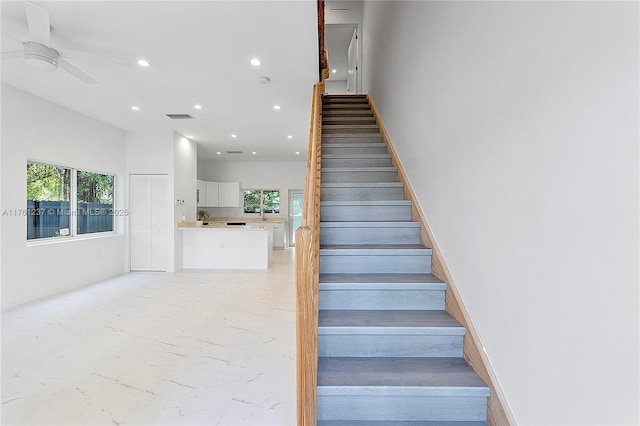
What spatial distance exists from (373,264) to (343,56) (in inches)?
298

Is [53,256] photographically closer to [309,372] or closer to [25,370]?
[25,370]

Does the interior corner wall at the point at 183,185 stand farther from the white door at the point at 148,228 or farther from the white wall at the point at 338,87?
the white wall at the point at 338,87

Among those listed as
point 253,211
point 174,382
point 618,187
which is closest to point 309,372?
point 618,187

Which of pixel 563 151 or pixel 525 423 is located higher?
pixel 563 151

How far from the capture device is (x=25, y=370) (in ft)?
7.80

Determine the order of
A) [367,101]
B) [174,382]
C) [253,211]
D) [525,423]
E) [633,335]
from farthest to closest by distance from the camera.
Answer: [253,211] < [367,101] < [174,382] < [525,423] < [633,335]

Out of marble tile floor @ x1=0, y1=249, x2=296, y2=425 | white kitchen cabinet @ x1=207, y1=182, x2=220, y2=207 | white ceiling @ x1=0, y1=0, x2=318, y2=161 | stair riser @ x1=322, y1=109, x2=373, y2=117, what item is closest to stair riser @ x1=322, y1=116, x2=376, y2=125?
stair riser @ x1=322, y1=109, x2=373, y2=117

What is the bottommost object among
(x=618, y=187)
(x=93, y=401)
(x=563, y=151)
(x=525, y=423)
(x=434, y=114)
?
(x=93, y=401)

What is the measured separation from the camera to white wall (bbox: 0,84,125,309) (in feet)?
12.5

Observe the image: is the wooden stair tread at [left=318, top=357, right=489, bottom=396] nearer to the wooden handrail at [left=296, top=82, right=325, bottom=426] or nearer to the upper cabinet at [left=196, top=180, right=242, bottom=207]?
the wooden handrail at [left=296, top=82, right=325, bottom=426]

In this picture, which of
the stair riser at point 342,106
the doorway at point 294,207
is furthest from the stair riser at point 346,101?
the doorway at point 294,207

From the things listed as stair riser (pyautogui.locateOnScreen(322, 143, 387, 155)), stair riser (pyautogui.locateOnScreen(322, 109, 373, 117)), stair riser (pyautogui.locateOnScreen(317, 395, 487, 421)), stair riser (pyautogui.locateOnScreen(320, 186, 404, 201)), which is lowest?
stair riser (pyautogui.locateOnScreen(317, 395, 487, 421))

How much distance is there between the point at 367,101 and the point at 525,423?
16.7 feet

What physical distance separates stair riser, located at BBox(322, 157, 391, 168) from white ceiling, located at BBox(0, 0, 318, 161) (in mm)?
1123
